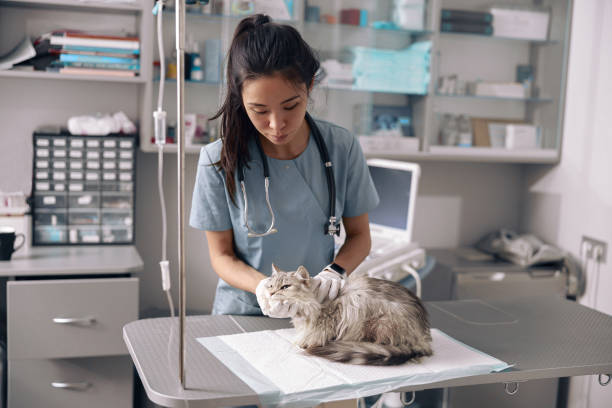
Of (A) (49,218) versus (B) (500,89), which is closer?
(A) (49,218)

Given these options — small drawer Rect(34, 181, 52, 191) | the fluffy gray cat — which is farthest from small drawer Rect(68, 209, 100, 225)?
the fluffy gray cat

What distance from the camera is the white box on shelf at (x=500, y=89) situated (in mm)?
3150

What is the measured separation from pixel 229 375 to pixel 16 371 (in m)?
1.45

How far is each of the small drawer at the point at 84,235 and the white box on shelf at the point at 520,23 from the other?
2144mm

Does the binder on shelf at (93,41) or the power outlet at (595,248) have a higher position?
the binder on shelf at (93,41)

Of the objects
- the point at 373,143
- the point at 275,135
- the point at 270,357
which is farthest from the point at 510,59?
the point at 270,357

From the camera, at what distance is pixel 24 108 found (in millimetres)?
2768

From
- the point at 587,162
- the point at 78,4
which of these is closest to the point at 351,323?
the point at 78,4

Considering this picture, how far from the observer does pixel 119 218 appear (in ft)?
8.89

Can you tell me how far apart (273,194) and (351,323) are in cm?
47

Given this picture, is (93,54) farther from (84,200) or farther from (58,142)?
(84,200)

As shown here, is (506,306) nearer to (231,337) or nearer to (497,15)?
(231,337)

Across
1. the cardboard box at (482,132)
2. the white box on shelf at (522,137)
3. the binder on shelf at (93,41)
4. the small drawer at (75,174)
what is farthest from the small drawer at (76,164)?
the white box on shelf at (522,137)

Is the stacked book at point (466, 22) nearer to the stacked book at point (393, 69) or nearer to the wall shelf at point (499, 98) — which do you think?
the stacked book at point (393, 69)
